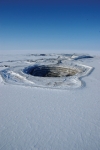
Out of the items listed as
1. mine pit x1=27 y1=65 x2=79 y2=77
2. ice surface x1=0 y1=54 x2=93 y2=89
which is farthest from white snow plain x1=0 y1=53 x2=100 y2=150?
mine pit x1=27 y1=65 x2=79 y2=77

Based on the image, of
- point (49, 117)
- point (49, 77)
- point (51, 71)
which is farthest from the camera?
point (51, 71)

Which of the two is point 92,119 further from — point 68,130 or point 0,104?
point 0,104

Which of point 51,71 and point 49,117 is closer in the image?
point 49,117

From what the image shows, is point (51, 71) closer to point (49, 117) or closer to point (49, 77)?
point (49, 77)

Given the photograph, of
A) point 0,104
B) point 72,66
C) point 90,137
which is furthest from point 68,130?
point 72,66

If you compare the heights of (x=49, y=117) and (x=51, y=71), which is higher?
(x=49, y=117)

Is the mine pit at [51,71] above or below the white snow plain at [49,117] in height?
below

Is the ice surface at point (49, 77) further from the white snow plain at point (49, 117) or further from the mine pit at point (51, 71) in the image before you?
the white snow plain at point (49, 117)

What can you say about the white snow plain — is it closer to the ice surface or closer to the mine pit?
the ice surface

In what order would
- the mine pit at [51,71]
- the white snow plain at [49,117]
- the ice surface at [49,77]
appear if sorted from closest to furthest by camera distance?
the white snow plain at [49,117] → the ice surface at [49,77] → the mine pit at [51,71]

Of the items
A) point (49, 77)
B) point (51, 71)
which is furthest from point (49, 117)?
point (51, 71)

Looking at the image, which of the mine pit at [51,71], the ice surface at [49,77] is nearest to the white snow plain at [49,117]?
the ice surface at [49,77]
